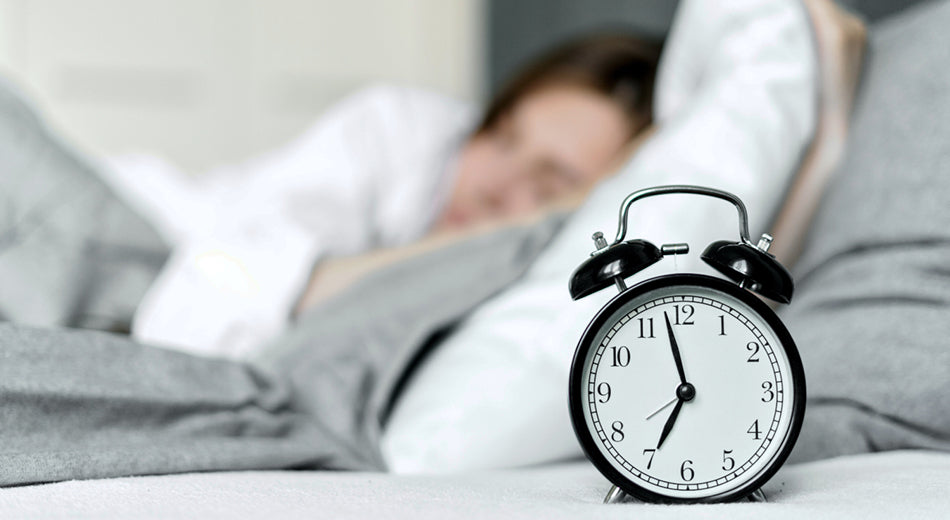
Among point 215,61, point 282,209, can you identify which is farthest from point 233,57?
point 282,209

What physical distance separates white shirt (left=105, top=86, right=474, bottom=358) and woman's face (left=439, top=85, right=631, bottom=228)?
0.14 meters

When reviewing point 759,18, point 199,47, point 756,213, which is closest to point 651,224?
point 756,213

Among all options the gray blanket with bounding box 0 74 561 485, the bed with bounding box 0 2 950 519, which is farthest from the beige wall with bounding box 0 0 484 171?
the bed with bounding box 0 2 950 519

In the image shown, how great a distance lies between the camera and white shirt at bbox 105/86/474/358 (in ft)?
4.12

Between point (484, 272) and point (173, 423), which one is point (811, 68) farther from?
point (173, 423)

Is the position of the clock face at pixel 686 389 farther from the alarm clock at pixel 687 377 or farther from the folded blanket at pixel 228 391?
the folded blanket at pixel 228 391

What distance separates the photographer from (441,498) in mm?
605

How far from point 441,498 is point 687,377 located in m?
0.19

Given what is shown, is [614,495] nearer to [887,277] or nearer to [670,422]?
[670,422]

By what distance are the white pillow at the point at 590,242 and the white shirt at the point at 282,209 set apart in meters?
0.40

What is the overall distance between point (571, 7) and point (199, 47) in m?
1.56

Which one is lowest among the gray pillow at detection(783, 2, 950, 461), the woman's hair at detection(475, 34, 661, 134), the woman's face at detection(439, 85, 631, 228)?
the woman's face at detection(439, 85, 631, 228)

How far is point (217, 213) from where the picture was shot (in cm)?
178

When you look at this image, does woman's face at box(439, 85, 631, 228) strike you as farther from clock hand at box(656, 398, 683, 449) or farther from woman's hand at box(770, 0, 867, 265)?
clock hand at box(656, 398, 683, 449)
